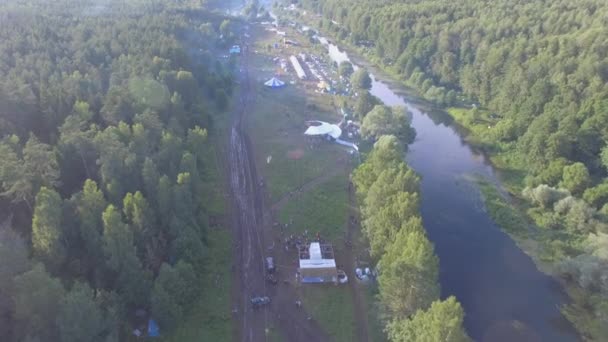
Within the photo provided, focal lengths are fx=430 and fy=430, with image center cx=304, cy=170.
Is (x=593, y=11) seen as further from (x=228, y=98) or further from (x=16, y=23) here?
(x=16, y=23)

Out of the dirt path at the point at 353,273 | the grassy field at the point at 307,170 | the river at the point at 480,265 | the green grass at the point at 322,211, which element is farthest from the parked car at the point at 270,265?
the river at the point at 480,265

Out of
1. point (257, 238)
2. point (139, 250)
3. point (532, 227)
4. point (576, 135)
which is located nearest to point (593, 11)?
point (576, 135)

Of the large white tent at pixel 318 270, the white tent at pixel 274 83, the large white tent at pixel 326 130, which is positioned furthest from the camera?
the white tent at pixel 274 83

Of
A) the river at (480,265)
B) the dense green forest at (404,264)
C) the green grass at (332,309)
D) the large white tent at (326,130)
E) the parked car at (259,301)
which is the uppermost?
the dense green forest at (404,264)

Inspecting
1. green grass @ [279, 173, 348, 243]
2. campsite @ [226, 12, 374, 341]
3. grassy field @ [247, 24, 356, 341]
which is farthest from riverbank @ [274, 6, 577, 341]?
grassy field @ [247, 24, 356, 341]

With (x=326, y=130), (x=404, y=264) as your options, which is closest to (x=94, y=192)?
(x=404, y=264)

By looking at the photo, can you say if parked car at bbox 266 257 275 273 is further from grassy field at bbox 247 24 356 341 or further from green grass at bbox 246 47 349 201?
green grass at bbox 246 47 349 201

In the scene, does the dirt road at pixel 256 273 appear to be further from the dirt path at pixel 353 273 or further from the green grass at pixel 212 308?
the dirt path at pixel 353 273
